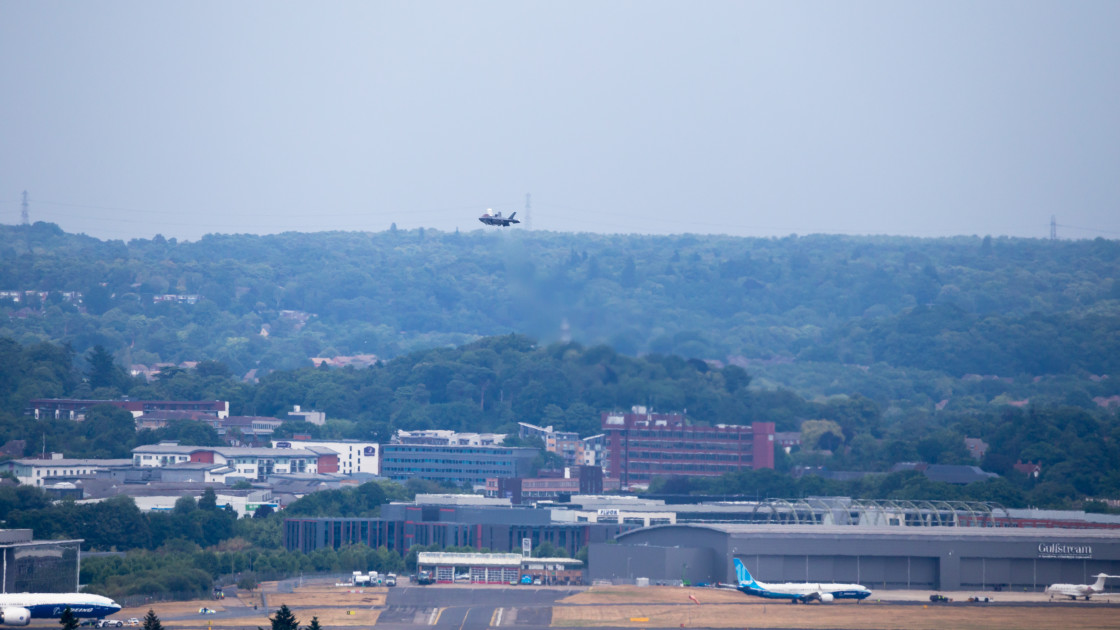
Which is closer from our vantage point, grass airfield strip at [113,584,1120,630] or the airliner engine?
the airliner engine

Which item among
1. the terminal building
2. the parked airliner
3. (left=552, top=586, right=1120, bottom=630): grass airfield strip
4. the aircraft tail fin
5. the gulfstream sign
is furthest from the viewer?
the terminal building

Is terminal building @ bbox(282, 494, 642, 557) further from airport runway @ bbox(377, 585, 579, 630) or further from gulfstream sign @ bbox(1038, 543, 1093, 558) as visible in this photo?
gulfstream sign @ bbox(1038, 543, 1093, 558)

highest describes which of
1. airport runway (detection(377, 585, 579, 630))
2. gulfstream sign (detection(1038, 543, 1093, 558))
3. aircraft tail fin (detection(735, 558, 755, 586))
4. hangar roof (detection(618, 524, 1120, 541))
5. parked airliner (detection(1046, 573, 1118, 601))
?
hangar roof (detection(618, 524, 1120, 541))

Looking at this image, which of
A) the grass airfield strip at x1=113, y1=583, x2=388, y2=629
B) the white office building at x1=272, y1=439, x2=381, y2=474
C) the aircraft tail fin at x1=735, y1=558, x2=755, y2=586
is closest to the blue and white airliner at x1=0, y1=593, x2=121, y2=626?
the grass airfield strip at x1=113, y1=583, x2=388, y2=629

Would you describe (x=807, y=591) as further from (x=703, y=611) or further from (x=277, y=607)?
(x=277, y=607)

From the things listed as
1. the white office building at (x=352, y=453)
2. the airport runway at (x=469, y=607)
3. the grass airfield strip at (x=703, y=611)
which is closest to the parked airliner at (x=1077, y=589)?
the grass airfield strip at (x=703, y=611)

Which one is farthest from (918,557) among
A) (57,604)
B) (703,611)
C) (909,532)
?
(57,604)
